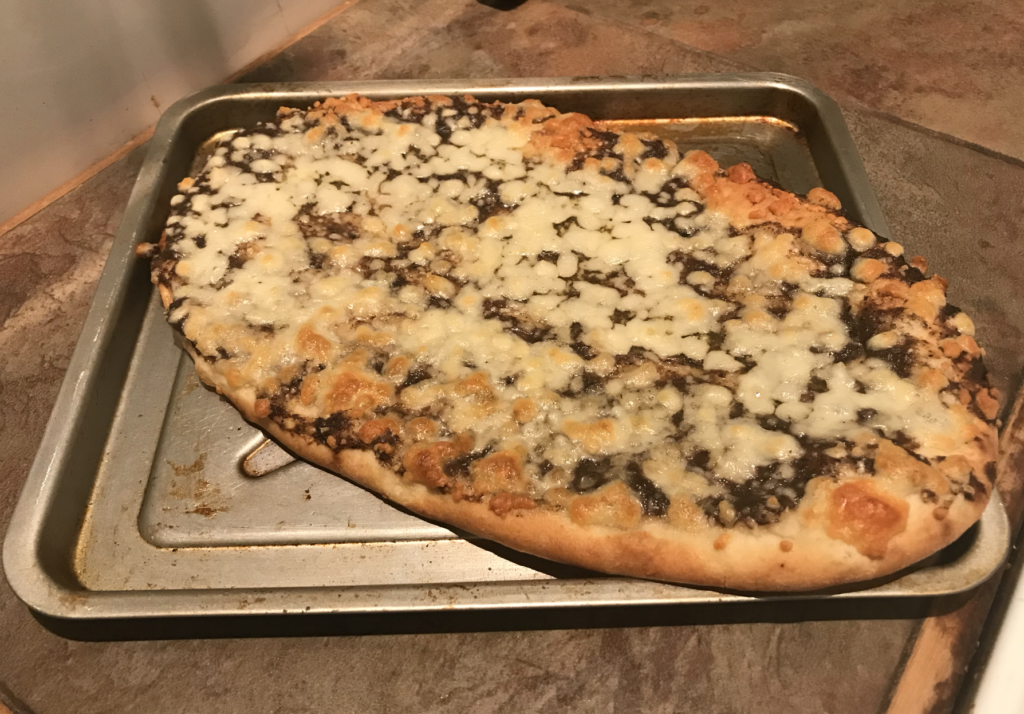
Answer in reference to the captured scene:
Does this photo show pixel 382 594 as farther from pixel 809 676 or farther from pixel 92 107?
pixel 92 107

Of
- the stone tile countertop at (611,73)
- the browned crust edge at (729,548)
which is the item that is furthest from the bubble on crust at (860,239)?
the browned crust edge at (729,548)

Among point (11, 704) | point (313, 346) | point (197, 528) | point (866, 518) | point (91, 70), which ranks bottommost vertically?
point (11, 704)

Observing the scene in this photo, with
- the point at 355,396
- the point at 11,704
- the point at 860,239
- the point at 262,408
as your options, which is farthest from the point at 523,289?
the point at 11,704

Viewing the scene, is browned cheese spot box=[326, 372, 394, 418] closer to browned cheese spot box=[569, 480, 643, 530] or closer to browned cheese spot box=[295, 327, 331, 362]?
browned cheese spot box=[295, 327, 331, 362]

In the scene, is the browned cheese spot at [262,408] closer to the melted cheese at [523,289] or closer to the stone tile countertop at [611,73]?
the melted cheese at [523,289]

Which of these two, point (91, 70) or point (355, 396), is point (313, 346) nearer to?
point (355, 396)

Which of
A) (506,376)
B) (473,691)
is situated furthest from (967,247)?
(473,691)
